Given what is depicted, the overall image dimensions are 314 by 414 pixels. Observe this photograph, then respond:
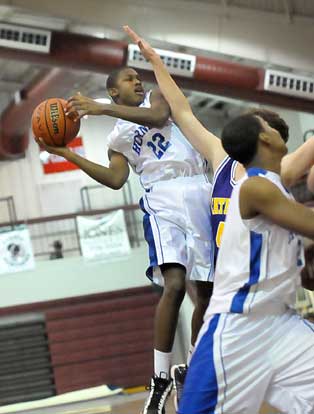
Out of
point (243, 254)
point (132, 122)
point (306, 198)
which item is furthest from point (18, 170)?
point (243, 254)

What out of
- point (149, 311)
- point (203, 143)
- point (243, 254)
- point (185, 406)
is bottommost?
point (149, 311)

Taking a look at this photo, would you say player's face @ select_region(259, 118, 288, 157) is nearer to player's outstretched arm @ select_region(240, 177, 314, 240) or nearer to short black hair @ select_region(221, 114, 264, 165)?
short black hair @ select_region(221, 114, 264, 165)

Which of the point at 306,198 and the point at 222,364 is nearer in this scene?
the point at 222,364

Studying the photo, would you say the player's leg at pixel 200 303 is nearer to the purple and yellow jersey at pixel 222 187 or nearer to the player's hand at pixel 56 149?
the purple and yellow jersey at pixel 222 187

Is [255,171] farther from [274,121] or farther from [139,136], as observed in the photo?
[139,136]

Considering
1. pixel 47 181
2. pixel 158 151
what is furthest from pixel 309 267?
pixel 47 181

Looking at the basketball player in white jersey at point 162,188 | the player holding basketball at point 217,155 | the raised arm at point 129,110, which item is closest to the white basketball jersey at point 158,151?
the basketball player in white jersey at point 162,188

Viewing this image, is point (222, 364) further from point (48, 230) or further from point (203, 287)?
point (48, 230)

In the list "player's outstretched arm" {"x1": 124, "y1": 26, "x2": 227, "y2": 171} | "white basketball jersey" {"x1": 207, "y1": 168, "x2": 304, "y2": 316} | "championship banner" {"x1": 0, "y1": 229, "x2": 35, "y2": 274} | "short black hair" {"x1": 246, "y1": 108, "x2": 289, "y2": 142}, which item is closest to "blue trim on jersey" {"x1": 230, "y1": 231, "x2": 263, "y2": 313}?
"white basketball jersey" {"x1": 207, "y1": 168, "x2": 304, "y2": 316}

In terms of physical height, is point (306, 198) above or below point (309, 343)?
below

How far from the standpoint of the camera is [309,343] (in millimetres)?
2834

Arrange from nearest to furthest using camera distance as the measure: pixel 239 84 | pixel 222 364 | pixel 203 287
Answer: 1. pixel 222 364
2. pixel 203 287
3. pixel 239 84

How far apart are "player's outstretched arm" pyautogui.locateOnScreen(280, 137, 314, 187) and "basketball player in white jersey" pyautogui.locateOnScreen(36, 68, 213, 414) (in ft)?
2.39

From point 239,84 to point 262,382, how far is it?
7678 millimetres
